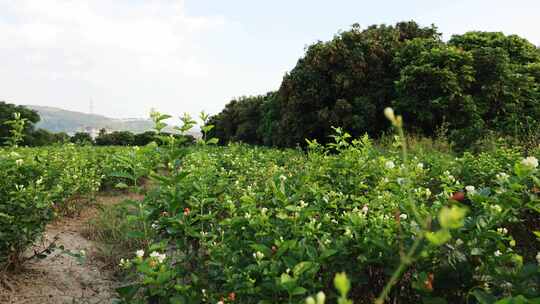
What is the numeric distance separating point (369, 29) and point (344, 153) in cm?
1548

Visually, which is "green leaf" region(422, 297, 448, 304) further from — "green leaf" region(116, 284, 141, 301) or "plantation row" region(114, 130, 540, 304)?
"green leaf" region(116, 284, 141, 301)

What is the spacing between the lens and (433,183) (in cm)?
496

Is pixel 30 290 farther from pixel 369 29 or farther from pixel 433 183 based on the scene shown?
pixel 369 29

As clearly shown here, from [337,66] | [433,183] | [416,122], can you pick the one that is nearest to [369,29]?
[337,66]

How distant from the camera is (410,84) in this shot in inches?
557

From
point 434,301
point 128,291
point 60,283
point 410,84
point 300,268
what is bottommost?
point 60,283

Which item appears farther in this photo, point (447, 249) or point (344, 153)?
point (344, 153)

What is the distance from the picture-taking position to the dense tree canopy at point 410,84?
13.9 metres

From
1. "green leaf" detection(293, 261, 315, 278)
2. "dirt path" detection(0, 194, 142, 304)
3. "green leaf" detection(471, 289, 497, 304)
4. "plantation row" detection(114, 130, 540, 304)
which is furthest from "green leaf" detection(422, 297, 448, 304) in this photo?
"dirt path" detection(0, 194, 142, 304)

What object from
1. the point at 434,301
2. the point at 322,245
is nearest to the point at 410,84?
the point at 322,245

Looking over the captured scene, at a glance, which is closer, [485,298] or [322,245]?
[485,298]

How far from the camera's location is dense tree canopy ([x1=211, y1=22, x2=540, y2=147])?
45.5 ft

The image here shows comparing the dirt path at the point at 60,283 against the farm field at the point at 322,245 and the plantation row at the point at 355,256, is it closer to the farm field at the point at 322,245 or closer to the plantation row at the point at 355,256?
the farm field at the point at 322,245

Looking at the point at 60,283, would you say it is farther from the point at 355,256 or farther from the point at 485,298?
the point at 485,298
